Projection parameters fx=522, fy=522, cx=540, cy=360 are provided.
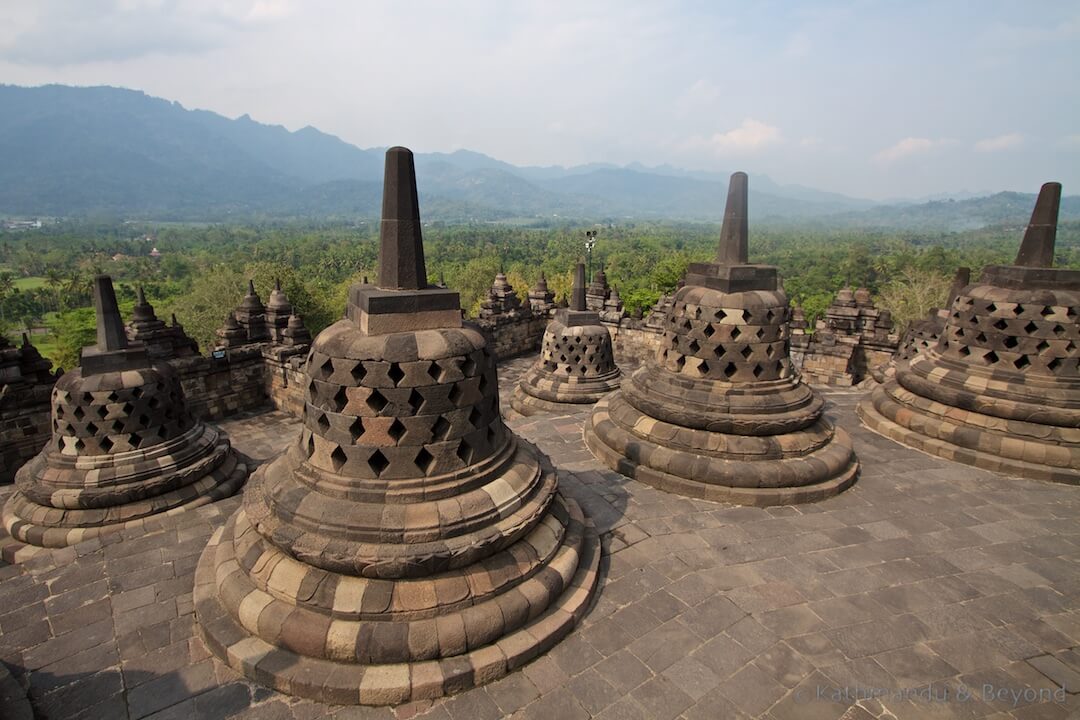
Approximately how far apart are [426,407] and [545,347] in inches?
408

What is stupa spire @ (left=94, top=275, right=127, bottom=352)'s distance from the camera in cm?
644

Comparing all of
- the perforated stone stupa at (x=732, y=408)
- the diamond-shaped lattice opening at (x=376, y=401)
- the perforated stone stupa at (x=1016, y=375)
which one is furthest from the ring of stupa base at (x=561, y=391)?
the diamond-shaped lattice opening at (x=376, y=401)

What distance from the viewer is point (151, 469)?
6379 mm

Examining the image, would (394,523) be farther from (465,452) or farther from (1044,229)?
(1044,229)

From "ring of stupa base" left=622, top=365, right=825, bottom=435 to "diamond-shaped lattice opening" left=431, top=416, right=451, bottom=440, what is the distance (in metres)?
3.35

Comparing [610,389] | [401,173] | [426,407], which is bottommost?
[610,389]

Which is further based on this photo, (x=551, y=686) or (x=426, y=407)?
(x=426, y=407)

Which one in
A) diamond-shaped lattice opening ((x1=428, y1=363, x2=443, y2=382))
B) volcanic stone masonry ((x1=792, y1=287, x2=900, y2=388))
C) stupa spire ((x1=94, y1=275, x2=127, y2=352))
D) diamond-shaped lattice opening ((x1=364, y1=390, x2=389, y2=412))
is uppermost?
stupa spire ((x1=94, y1=275, x2=127, y2=352))

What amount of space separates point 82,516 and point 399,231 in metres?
5.42

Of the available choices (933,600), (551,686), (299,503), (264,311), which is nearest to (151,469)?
(299,503)

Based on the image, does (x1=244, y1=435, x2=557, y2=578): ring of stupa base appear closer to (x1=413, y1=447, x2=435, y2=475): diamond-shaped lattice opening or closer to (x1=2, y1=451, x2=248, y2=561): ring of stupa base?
(x1=413, y1=447, x2=435, y2=475): diamond-shaped lattice opening

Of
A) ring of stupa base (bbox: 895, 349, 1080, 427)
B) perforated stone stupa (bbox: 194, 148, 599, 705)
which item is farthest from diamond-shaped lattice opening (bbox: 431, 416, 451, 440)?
ring of stupa base (bbox: 895, 349, 1080, 427)

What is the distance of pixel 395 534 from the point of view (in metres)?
3.63

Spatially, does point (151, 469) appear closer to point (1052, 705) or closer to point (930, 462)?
point (1052, 705)
